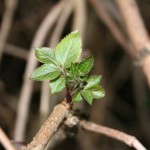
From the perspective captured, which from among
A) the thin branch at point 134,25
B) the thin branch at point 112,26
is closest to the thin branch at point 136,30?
the thin branch at point 134,25

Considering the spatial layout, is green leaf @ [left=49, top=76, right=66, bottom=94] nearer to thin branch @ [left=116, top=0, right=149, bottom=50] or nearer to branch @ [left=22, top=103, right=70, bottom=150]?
branch @ [left=22, top=103, right=70, bottom=150]

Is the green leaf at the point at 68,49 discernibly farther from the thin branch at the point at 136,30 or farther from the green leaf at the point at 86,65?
the thin branch at the point at 136,30

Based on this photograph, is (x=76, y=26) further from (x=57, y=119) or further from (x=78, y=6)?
(x=57, y=119)

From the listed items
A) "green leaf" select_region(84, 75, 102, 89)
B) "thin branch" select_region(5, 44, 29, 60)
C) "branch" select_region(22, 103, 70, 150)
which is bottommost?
"thin branch" select_region(5, 44, 29, 60)

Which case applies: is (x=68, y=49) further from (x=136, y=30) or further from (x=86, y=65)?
(x=136, y=30)

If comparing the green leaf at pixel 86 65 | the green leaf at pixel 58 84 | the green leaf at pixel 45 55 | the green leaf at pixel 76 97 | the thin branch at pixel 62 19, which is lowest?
the thin branch at pixel 62 19

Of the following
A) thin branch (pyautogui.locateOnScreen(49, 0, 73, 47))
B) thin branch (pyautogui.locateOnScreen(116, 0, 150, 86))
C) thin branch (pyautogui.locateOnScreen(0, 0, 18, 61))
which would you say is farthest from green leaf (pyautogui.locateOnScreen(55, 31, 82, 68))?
thin branch (pyautogui.locateOnScreen(0, 0, 18, 61))

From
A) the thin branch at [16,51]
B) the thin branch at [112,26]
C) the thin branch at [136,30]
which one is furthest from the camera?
the thin branch at [16,51]
